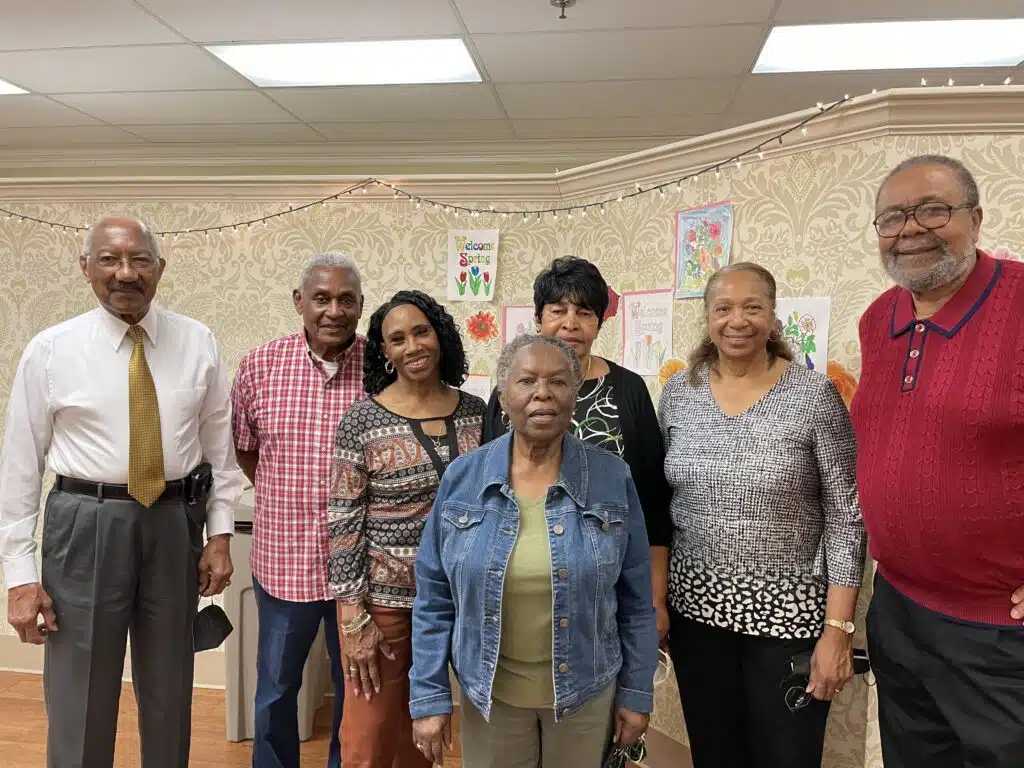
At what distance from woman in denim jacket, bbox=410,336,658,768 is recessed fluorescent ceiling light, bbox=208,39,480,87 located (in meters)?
1.97

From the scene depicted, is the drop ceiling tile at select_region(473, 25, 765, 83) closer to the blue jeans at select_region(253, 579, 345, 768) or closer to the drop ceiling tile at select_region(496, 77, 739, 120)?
the drop ceiling tile at select_region(496, 77, 739, 120)

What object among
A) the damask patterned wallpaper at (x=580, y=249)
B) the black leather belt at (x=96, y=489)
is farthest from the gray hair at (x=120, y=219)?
the damask patterned wallpaper at (x=580, y=249)

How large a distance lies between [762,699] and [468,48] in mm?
2502

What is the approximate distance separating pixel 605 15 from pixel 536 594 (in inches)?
83.7

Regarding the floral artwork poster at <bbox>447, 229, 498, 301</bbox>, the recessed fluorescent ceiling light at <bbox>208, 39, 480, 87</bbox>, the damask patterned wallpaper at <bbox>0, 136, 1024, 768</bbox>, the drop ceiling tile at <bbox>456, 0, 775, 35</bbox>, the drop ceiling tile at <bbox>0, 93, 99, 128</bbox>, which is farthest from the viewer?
the drop ceiling tile at <bbox>0, 93, 99, 128</bbox>

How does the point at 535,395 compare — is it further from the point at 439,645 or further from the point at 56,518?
the point at 56,518

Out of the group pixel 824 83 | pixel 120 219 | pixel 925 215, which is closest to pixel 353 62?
pixel 120 219

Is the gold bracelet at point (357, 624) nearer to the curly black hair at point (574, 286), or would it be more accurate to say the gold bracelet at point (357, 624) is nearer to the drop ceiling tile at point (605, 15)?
the curly black hair at point (574, 286)

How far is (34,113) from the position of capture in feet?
11.8

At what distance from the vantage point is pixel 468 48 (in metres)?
2.82

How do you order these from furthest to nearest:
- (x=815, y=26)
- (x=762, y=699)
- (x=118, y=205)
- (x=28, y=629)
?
(x=118, y=205), (x=815, y=26), (x=28, y=629), (x=762, y=699)

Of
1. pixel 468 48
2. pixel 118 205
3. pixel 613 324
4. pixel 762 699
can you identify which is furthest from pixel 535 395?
pixel 118 205

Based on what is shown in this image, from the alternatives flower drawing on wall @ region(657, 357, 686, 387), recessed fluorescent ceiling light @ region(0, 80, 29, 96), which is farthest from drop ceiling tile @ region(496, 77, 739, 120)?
recessed fluorescent ceiling light @ region(0, 80, 29, 96)

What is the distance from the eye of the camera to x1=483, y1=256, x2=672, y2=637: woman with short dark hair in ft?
5.41
